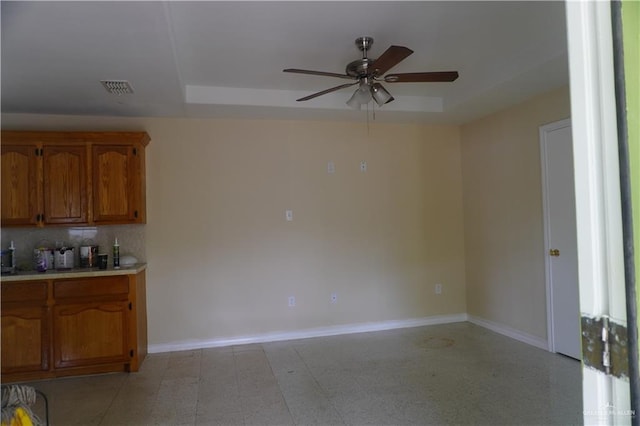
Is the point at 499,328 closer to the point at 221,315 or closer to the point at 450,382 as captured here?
the point at 450,382

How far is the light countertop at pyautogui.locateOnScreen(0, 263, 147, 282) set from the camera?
3.32 m

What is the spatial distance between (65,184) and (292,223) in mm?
2302

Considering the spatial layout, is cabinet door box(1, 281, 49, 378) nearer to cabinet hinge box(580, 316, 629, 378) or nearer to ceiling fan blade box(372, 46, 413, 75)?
ceiling fan blade box(372, 46, 413, 75)

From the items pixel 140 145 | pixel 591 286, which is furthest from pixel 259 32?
pixel 591 286

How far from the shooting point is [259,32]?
8.87ft

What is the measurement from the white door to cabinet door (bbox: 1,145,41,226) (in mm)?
4883

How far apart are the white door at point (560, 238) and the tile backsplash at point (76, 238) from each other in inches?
164

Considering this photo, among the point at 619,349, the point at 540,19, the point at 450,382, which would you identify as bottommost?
the point at 450,382

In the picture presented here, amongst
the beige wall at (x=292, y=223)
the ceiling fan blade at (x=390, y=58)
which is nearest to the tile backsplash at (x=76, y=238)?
the beige wall at (x=292, y=223)

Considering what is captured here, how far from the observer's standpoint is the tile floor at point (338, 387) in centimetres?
263

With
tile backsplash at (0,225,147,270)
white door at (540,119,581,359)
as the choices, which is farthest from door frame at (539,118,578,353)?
tile backsplash at (0,225,147,270)

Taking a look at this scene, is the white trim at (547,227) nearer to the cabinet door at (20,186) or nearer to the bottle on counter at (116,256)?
the bottle on counter at (116,256)

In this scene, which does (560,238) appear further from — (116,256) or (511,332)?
(116,256)

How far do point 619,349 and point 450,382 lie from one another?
9.20 ft
